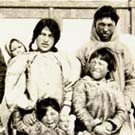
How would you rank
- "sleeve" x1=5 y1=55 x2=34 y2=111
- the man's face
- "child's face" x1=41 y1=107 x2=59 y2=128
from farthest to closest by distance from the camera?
the man's face
"sleeve" x1=5 y1=55 x2=34 y2=111
"child's face" x1=41 y1=107 x2=59 y2=128

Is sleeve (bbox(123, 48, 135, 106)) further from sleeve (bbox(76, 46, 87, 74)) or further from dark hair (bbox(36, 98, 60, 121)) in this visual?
dark hair (bbox(36, 98, 60, 121))

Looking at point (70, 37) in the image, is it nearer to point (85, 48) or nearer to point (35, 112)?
point (85, 48)

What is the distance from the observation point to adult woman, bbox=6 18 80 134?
433cm

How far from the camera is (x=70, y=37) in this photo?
468cm

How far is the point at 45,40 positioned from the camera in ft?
14.4

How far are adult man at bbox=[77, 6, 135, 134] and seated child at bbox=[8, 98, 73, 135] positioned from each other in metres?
0.29

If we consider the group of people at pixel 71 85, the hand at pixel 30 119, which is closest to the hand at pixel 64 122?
the group of people at pixel 71 85

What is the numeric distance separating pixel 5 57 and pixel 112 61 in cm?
58

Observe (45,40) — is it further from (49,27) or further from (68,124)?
(68,124)

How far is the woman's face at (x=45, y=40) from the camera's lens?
438cm

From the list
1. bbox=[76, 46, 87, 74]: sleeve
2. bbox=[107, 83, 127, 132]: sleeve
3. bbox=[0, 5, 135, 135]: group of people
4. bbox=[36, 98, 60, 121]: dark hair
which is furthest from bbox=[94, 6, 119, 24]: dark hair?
bbox=[36, 98, 60, 121]: dark hair

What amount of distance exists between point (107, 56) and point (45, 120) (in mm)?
424

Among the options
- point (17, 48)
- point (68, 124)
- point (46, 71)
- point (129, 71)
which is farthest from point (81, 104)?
point (17, 48)

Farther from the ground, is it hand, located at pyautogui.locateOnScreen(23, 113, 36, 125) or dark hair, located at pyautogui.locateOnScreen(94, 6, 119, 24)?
dark hair, located at pyautogui.locateOnScreen(94, 6, 119, 24)
